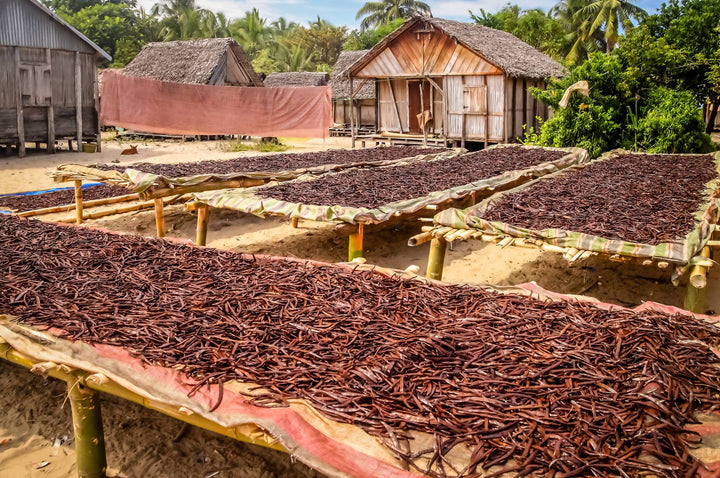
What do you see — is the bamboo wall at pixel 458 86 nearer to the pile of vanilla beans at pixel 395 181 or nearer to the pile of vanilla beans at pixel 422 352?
the pile of vanilla beans at pixel 395 181

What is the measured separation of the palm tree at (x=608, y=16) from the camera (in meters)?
24.3

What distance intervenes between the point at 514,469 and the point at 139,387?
5.25 feet

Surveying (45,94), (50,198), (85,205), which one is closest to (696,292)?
(85,205)

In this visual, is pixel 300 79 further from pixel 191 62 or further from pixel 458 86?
pixel 458 86

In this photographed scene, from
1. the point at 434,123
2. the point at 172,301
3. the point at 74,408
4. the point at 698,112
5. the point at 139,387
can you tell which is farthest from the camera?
the point at 434,123

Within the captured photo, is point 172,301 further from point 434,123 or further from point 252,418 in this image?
point 434,123

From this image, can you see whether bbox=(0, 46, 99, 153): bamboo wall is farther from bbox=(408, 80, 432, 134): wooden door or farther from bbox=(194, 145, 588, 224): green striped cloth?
bbox=(194, 145, 588, 224): green striped cloth

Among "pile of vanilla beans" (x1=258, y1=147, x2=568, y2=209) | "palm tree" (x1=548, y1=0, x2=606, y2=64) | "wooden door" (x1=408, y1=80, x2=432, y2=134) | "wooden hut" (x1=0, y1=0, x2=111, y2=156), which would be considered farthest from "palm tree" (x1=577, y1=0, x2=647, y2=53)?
"wooden hut" (x1=0, y1=0, x2=111, y2=156)

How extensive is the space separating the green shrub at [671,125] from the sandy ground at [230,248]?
7.72m

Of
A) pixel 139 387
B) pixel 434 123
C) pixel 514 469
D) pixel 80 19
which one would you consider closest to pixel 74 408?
pixel 139 387

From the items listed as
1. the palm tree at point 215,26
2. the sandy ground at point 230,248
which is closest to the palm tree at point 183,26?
the palm tree at point 215,26

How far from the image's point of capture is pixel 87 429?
2816mm

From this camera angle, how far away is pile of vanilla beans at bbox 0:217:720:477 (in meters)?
2.07

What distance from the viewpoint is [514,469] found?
193 centimetres
